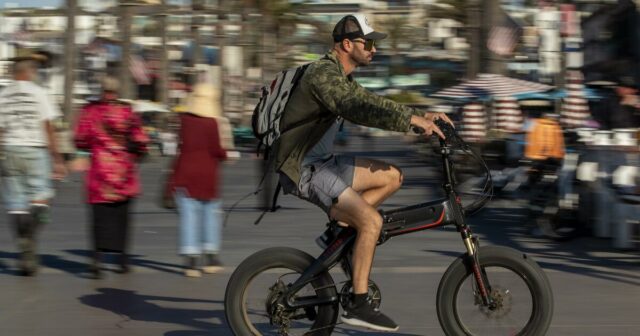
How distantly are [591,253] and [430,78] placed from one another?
53447 millimetres

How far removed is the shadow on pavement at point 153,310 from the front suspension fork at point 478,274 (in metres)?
1.89

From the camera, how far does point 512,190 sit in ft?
47.9

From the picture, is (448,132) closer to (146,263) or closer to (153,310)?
(153,310)

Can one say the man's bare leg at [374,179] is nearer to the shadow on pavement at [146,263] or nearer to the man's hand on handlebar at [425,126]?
the man's hand on handlebar at [425,126]

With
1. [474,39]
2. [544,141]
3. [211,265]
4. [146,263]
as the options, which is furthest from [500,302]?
[474,39]

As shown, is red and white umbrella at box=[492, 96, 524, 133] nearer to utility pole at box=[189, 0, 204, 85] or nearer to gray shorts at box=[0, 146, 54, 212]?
gray shorts at box=[0, 146, 54, 212]

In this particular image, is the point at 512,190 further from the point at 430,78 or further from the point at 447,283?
the point at 430,78

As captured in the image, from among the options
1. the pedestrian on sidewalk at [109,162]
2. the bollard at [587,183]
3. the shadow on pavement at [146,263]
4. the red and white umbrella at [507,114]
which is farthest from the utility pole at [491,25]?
the pedestrian on sidewalk at [109,162]

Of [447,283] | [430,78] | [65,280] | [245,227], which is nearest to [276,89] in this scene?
[447,283]

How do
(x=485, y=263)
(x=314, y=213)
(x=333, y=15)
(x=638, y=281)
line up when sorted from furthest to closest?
1. (x=333, y=15)
2. (x=314, y=213)
3. (x=638, y=281)
4. (x=485, y=263)

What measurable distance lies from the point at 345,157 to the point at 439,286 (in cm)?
84

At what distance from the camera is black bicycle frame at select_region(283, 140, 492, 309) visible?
6527 millimetres

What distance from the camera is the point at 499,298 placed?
258 inches

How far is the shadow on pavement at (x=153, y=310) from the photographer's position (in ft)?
26.2
